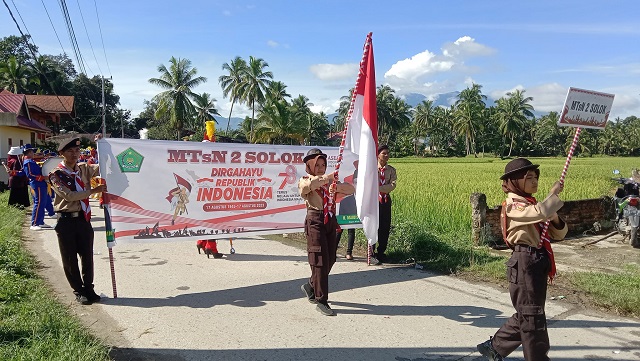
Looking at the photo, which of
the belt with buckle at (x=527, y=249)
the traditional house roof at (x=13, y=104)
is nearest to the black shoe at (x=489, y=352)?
the belt with buckle at (x=527, y=249)

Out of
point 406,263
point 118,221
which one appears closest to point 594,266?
point 406,263

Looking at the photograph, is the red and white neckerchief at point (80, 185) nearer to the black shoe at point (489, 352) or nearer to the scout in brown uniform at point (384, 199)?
the scout in brown uniform at point (384, 199)

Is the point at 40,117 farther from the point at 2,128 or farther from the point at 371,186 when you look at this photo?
the point at 371,186

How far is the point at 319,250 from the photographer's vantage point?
4809 millimetres

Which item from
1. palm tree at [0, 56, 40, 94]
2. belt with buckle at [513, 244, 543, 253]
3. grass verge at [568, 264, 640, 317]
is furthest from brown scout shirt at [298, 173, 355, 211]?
palm tree at [0, 56, 40, 94]

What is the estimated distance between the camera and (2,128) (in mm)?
22656

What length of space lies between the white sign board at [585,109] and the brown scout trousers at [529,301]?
3.44 feet

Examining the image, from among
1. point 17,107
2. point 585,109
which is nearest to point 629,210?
point 585,109

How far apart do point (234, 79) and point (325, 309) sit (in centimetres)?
5040

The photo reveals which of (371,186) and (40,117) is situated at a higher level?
(40,117)

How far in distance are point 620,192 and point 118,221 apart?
29.6 ft

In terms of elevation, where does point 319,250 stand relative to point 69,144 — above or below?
below

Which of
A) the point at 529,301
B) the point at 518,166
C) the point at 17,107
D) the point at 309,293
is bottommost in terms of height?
the point at 309,293

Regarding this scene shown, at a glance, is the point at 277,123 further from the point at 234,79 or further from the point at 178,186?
the point at 178,186
